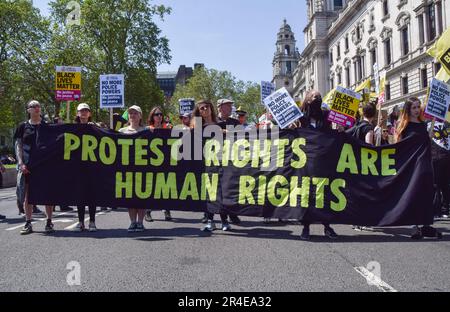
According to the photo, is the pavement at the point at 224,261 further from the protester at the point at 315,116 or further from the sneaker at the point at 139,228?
the protester at the point at 315,116

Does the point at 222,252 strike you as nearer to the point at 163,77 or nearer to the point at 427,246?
the point at 427,246

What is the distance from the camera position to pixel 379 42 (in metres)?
47.8

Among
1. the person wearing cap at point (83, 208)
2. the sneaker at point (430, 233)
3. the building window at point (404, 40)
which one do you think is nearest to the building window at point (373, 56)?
the building window at point (404, 40)

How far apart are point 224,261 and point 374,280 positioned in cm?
162

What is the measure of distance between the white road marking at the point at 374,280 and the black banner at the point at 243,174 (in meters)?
1.84

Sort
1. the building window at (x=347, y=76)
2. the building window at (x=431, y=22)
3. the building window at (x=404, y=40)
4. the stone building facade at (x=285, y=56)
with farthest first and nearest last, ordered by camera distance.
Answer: the stone building facade at (x=285, y=56) → the building window at (x=347, y=76) → the building window at (x=404, y=40) → the building window at (x=431, y=22)

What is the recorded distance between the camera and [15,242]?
21.0 ft

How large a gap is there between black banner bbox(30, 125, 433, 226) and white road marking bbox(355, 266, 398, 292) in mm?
1842

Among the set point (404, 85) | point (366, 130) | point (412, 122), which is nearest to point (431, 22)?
point (404, 85)

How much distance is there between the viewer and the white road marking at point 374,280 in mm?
3879

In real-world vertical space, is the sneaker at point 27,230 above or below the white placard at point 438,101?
below

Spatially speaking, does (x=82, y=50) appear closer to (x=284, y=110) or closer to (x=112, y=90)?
(x=112, y=90)

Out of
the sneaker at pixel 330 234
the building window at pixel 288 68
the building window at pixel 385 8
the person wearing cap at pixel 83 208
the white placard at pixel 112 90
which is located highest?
A: the building window at pixel 288 68

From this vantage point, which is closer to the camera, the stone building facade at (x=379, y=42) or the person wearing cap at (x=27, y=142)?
the person wearing cap at (x=27, y=142)
